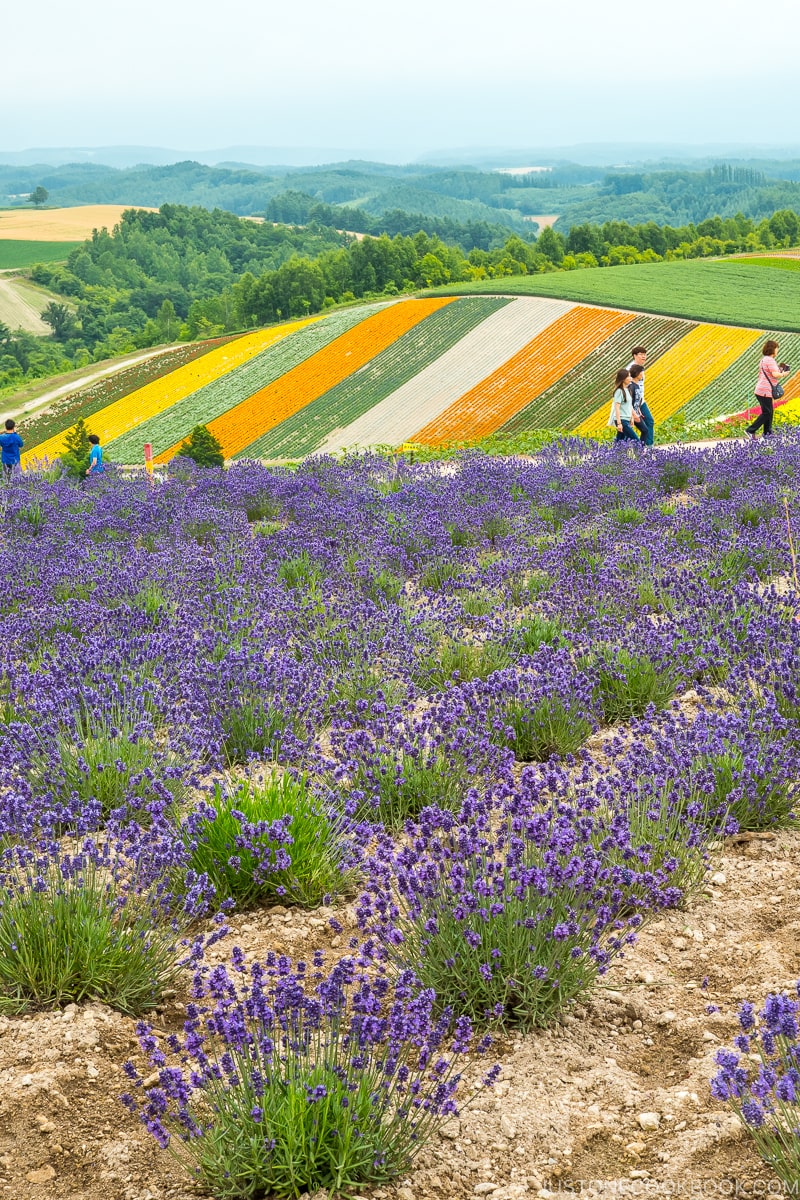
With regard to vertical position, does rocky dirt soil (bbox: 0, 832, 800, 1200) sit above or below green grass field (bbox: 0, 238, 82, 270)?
below

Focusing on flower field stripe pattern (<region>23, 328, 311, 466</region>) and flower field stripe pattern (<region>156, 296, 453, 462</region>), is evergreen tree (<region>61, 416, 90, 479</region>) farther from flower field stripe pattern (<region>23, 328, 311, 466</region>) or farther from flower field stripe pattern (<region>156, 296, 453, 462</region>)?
flower field stripe pattern (<region>23, 328, 311, 466</region>)

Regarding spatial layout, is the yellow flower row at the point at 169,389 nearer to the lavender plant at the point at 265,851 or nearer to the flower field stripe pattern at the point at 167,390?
the flower field stripe pattern at the point at 167,390

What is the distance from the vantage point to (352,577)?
809cm

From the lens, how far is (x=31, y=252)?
5453 inches

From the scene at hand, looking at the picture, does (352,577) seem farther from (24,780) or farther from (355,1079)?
(355,1079)

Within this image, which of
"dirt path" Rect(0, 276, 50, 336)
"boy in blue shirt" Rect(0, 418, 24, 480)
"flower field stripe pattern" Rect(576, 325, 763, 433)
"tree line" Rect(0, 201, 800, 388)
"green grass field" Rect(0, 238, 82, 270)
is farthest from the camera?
"green grass field" Rect(0, 238, 82, 270)

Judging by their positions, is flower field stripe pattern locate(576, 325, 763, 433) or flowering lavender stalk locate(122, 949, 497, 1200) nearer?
flowering lavender stalk locate(122, 949, 497, 1200)

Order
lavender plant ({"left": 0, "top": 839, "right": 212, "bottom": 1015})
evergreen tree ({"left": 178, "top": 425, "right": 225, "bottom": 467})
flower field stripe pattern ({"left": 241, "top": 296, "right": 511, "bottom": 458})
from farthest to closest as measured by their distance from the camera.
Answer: flower field stripe pattern ({"left": 241, "top": 296, "right": 511, "bottom": 458}) < evergreen tree ({"left": 178, "top": 425, "right": 225, "bottom": 467}) < lavender plant ({"left": 0, "top": 839, "right": 212, "bottom": 1015})

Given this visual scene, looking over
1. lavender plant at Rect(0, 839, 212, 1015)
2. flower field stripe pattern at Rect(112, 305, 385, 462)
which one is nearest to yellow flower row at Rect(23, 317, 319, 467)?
flower field stripe pattern at Rect(112, 305, 385, 462)

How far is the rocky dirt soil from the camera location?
2.50m

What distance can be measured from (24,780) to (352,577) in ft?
13.0

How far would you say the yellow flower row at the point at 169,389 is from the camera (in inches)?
1405

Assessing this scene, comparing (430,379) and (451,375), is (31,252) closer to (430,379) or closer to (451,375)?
(430,379)

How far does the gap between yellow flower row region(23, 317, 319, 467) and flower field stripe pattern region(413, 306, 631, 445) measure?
36.5ft
